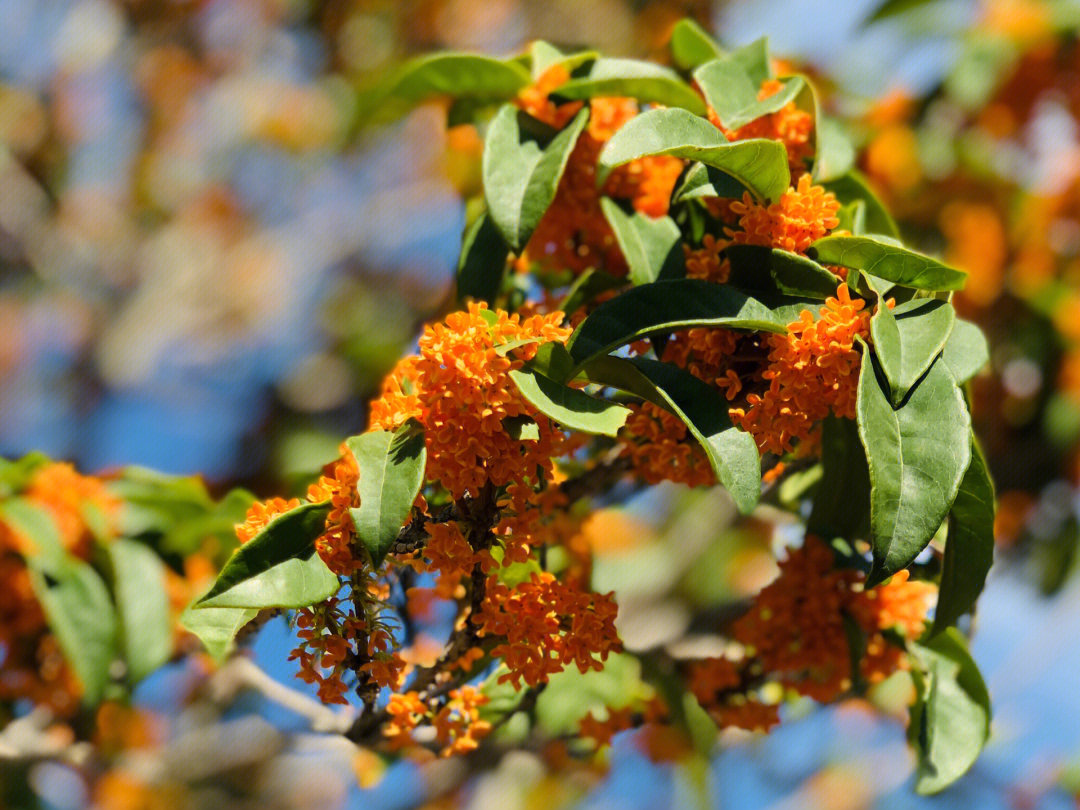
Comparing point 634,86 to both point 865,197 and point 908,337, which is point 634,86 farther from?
point 908,337

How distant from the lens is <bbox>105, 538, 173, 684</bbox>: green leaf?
55.2 inches

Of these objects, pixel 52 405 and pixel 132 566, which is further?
pixel 52 405

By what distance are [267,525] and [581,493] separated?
0.58 meters

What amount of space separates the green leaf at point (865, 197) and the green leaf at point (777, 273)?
30 centimetres

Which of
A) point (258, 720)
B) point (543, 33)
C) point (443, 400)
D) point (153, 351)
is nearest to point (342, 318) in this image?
point (153, 351)

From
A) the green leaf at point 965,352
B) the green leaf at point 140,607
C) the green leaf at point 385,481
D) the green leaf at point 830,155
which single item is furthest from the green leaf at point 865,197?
the green leaf at point 140,607

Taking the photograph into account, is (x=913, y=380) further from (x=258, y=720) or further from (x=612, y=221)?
(x=258, y=720)

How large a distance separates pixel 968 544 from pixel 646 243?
435 mm

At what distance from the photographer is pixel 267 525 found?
778 mm

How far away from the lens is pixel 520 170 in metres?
1.06

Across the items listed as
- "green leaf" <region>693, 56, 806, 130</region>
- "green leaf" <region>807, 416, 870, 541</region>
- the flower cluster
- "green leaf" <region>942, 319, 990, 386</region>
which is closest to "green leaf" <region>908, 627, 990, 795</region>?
the flower cluster

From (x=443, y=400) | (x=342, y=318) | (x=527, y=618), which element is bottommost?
(x=342, y=318)

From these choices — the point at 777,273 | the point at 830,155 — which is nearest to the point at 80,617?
the point at 777,273

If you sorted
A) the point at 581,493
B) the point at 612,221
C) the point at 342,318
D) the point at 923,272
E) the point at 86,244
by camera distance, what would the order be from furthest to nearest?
1. the point at 86,244
2. the point at 342,318
3. the point at 581,493
4. the point at 612,221
5. the point at 923,272
